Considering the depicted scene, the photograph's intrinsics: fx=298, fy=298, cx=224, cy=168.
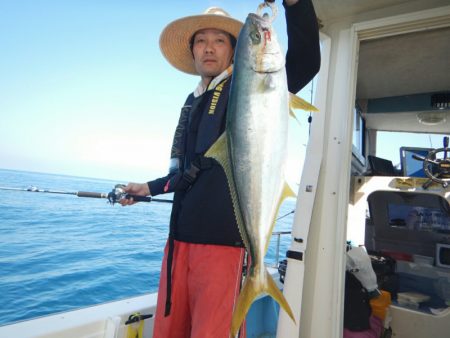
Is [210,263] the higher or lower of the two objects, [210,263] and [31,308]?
the higher

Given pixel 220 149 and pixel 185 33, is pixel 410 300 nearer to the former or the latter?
pixel 220 149

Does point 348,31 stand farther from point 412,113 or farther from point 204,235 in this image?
point 412,113

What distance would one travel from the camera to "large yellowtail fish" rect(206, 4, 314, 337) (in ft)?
4.08

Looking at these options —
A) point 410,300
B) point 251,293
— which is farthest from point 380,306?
point 251,293

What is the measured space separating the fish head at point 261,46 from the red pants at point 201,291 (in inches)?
37.4

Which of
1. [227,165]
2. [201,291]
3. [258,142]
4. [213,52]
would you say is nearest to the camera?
[258,142]

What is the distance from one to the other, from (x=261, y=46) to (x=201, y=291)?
126 centimetres

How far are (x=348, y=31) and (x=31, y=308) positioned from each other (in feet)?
21.0

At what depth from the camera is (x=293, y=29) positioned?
5.24ft

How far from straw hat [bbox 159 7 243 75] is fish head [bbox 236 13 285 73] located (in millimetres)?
770

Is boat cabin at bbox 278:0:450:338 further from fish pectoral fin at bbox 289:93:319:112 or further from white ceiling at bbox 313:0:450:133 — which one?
fish pectoral fin at bbox 289:93:319:112

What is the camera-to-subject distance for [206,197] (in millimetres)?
1727

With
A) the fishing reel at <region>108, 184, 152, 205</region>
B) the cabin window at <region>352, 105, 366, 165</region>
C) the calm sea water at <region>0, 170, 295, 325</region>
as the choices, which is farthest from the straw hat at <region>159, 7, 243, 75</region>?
the cabin window at <region>352, 105, 366, 165</region>

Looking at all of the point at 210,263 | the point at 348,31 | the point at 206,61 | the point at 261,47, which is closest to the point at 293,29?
the point at 261,47
